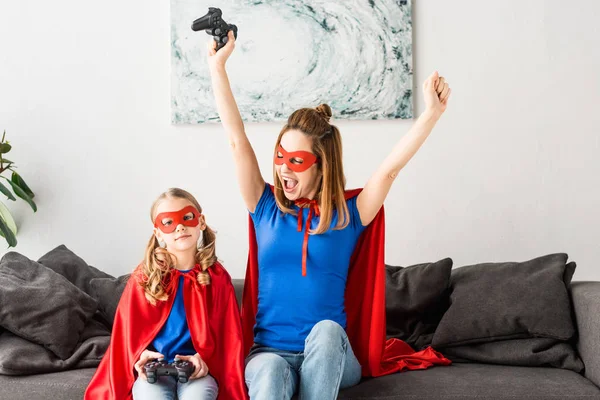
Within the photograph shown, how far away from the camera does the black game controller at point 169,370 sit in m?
2.21

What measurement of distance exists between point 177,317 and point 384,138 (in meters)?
1.44

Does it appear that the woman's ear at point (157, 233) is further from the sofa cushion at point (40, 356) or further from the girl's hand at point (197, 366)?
the sofa cushion at point (40, 356)

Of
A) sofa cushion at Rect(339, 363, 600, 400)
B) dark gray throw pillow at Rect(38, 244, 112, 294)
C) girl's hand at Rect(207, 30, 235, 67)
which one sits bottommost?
sofa cushion at Rect(339, 363, 600, 400)

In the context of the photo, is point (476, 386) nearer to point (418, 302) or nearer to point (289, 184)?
point (418, 302)

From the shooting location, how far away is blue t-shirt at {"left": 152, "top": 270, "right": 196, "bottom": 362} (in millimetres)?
2377

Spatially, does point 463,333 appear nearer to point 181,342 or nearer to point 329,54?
point 181,342

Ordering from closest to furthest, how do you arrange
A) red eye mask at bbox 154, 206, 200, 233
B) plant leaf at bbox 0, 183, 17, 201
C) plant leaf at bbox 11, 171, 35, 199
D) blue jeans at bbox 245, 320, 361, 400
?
1. blue jeans at bbox 245, 320, 361, 400
2. red eye mask at bbox 154, 206, 200, 233
3. plant leaf at bbox 0, 183, 17, 201
4. plant leaf at bbox 11, 171, 35, 199

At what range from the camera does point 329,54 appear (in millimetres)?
3408

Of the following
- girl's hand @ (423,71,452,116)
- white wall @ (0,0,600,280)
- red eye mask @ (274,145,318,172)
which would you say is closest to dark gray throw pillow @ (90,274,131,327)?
white wall @ (0,0,600,280)

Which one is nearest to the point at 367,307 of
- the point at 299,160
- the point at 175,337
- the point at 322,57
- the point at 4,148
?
the point at 299,160

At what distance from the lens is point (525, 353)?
2.71 m

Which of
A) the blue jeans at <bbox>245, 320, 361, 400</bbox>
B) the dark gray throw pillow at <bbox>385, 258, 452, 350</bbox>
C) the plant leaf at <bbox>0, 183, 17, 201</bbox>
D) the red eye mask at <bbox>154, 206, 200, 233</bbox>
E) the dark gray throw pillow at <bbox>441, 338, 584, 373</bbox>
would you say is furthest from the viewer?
the plant leaf at <bbox>0, 183, 17, 201</bbox>

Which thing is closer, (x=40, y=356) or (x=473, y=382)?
(x=473, y=382)

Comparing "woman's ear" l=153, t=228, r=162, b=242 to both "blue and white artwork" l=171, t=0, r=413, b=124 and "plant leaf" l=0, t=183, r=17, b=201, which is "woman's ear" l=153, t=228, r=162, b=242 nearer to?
"blue and white artwork" l=171, t=0, r=413, b=124
